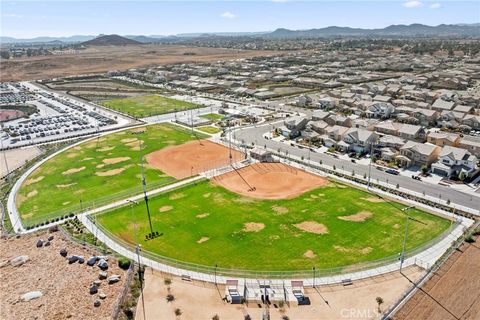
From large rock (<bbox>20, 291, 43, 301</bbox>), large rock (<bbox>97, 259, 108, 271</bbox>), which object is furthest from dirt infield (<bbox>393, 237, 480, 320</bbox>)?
large rock (<bbox>20, 291, 43, 301</bbox>)

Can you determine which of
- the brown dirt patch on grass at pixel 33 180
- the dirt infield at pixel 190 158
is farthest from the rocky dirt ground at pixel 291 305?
the brown dirt patch on grass at pixel 33 180

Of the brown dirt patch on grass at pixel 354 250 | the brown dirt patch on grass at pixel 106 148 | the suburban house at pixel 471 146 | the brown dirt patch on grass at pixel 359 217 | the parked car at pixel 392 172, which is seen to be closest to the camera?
the brown dirt patch on grass at pixel 354 250

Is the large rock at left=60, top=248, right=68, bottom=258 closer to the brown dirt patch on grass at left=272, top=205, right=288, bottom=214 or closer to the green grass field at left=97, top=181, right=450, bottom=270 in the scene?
the green grass field at left=97, top=181, right=450, bottom=270

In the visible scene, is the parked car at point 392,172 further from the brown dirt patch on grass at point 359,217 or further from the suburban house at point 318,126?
the suburban house at point 318,126

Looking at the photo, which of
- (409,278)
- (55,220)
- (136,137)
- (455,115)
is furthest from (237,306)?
(455,115)

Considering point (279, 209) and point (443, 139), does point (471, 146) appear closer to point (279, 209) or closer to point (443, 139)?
point (443, 139)
